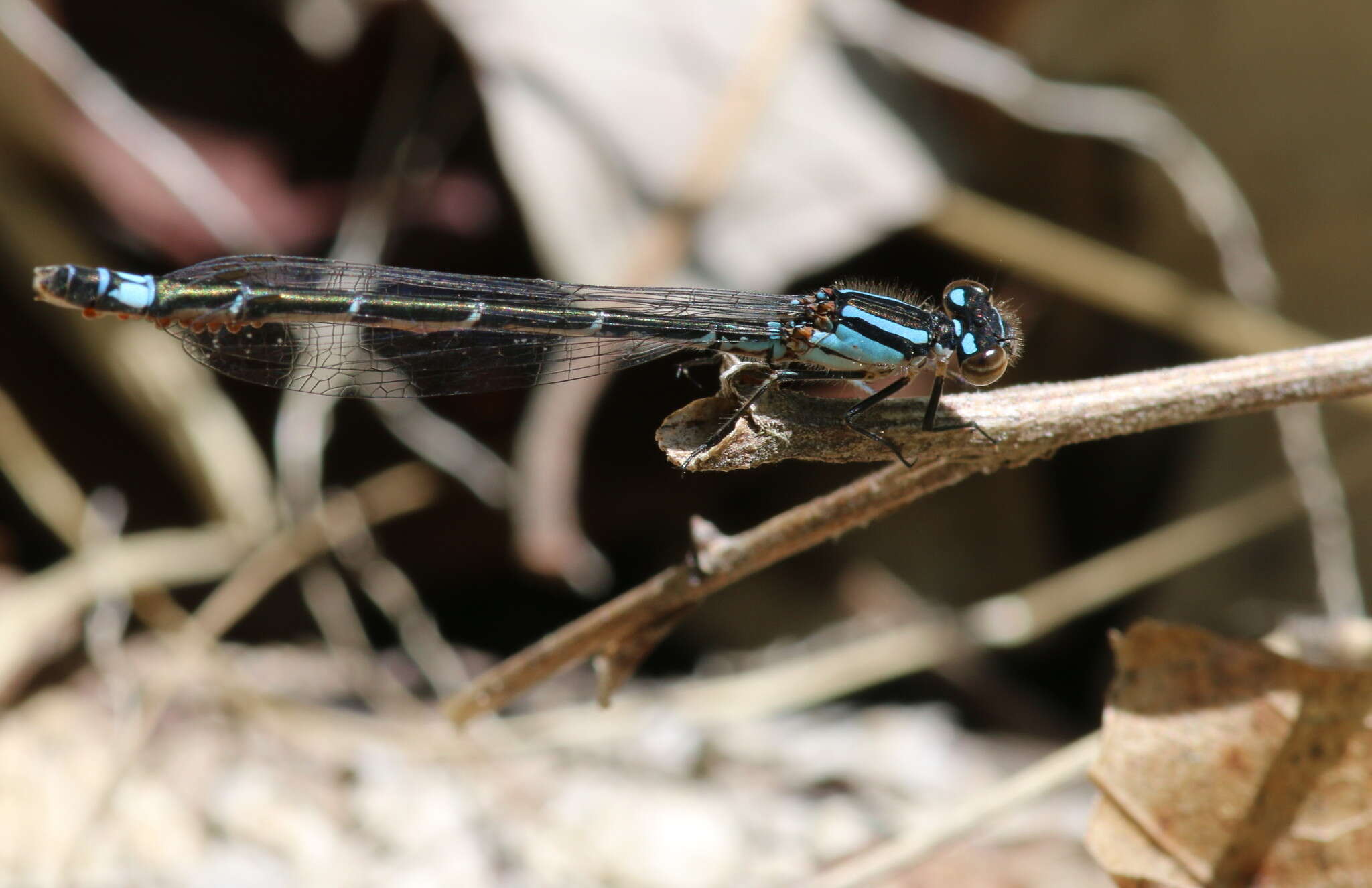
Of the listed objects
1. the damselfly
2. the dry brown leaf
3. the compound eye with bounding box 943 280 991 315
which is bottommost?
the dry brown leaf

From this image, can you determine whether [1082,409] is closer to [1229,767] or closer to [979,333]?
[1229,767]

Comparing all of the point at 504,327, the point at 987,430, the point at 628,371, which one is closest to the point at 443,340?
the point at 504,327

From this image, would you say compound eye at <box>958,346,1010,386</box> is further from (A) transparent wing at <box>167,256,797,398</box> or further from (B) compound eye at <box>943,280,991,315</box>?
(A) transparent wing at <box>167,256,797,398</box>

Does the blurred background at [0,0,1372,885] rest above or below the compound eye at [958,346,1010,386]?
above

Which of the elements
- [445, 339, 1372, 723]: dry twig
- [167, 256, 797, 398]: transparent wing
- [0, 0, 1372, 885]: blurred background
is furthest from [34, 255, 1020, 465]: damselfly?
[445, 339, 1372, 723]: dry twig

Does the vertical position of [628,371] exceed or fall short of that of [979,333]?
it exceeds it

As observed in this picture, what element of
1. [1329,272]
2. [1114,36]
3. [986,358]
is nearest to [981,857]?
[986,358]
